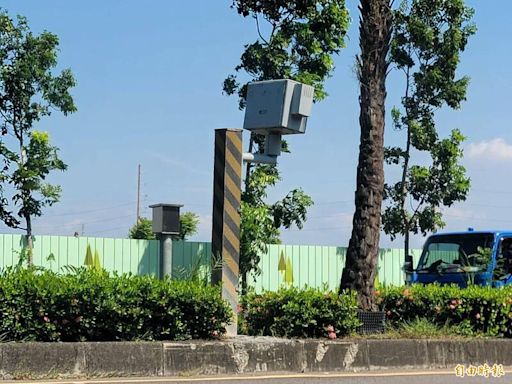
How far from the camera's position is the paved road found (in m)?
9.16

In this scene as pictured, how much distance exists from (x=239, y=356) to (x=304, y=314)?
1.37 metres

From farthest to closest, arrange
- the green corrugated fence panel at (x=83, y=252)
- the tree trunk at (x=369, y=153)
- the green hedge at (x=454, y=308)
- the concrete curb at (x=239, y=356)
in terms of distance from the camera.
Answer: the green corrugated fence panel at (x=83, y=252) → the green hedge at (x=454, y=308) → the tree trunk at (x=369, y=153) → the concrete curb at (x=239, y=356)

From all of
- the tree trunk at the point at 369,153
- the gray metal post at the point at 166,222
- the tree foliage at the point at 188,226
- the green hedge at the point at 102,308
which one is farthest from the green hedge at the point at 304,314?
the tree foliage at the point at 188,226

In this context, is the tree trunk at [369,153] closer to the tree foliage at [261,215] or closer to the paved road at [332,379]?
the paved road at [332,379]

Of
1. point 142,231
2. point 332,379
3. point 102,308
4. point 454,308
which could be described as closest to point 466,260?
point 454,308

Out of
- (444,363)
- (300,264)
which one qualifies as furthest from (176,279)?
(300,264)

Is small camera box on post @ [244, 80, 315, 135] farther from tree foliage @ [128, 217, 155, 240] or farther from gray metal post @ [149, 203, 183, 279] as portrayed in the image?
tree foliage @ [128, 217, 155, 240]

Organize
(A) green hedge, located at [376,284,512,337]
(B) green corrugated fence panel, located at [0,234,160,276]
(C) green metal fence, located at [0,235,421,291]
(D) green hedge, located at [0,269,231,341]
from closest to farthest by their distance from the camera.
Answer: (D) green hedge, located at [0,269,231,341] → (A) green hedge, located at [376,284,512,337] → (B) green corrugated fence panel, located at [0,234,160,276] → (C) green metal fence, located at [0,235,421,291]

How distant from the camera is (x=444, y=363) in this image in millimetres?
11508

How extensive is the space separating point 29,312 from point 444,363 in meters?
5.33

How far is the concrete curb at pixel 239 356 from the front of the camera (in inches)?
359

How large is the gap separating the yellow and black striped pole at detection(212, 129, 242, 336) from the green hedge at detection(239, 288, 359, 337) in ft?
2.11

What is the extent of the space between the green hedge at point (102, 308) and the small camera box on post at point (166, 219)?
4754mm

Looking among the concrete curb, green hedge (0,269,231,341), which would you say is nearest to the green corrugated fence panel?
green hedge (0,269,231,341)
